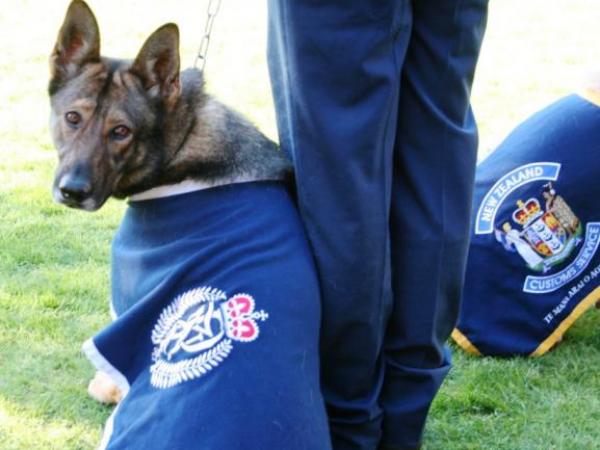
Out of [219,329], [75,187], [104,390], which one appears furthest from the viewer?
[104,390]

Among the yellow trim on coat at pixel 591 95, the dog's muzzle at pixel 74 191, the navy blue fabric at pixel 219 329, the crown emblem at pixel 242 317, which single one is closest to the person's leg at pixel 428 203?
the navy blue fabric at pixel 219 329

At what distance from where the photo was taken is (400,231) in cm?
344

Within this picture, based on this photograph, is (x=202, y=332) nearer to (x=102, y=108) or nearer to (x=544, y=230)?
(x=102, y=108)

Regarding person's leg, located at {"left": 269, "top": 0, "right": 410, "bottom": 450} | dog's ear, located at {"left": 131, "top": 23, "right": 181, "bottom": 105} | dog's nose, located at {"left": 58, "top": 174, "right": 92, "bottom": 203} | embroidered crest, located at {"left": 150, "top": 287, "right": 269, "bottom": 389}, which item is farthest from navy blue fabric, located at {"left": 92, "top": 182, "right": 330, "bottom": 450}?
dog's ear, located at {"left": 131, "top": 23, "right": 181, "bottom": 105}

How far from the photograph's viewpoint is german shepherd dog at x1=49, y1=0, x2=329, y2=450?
3.24 metres

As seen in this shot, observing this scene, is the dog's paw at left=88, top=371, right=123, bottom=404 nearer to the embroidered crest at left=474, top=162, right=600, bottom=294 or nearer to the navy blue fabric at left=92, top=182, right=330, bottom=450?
the navy blue fabric at left=92, top=182, right=330, bottom=450

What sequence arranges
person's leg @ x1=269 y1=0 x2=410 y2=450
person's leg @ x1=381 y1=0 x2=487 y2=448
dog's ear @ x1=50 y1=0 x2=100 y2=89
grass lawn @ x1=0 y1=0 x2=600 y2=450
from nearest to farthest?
person's leg @ x1=269 y1=0 x2=410 y2=450 → person's leg @ x1=381 y1=0 x2=487 y2=448 → dog's ear @ x1=50 y1=0 x2=100 y2=89 → grass lawn @ x1=0 y1=0 x2=600 y2=450

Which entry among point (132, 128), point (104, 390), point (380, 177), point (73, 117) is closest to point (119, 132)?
point (132, 128)

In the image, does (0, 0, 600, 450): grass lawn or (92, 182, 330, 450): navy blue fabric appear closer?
(92, 182, 330, 450): navy blue fabric

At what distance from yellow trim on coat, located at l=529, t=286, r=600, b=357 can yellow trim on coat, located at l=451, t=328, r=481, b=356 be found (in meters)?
0.24

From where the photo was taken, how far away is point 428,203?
11.1 feet

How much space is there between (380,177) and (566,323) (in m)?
1.61

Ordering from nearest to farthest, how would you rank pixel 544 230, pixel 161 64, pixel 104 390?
pixel 161 64, pixel 104 390, pixel 544 230

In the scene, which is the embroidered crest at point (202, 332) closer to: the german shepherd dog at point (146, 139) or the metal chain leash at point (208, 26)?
the german shepherd dog at point (146, 139)
